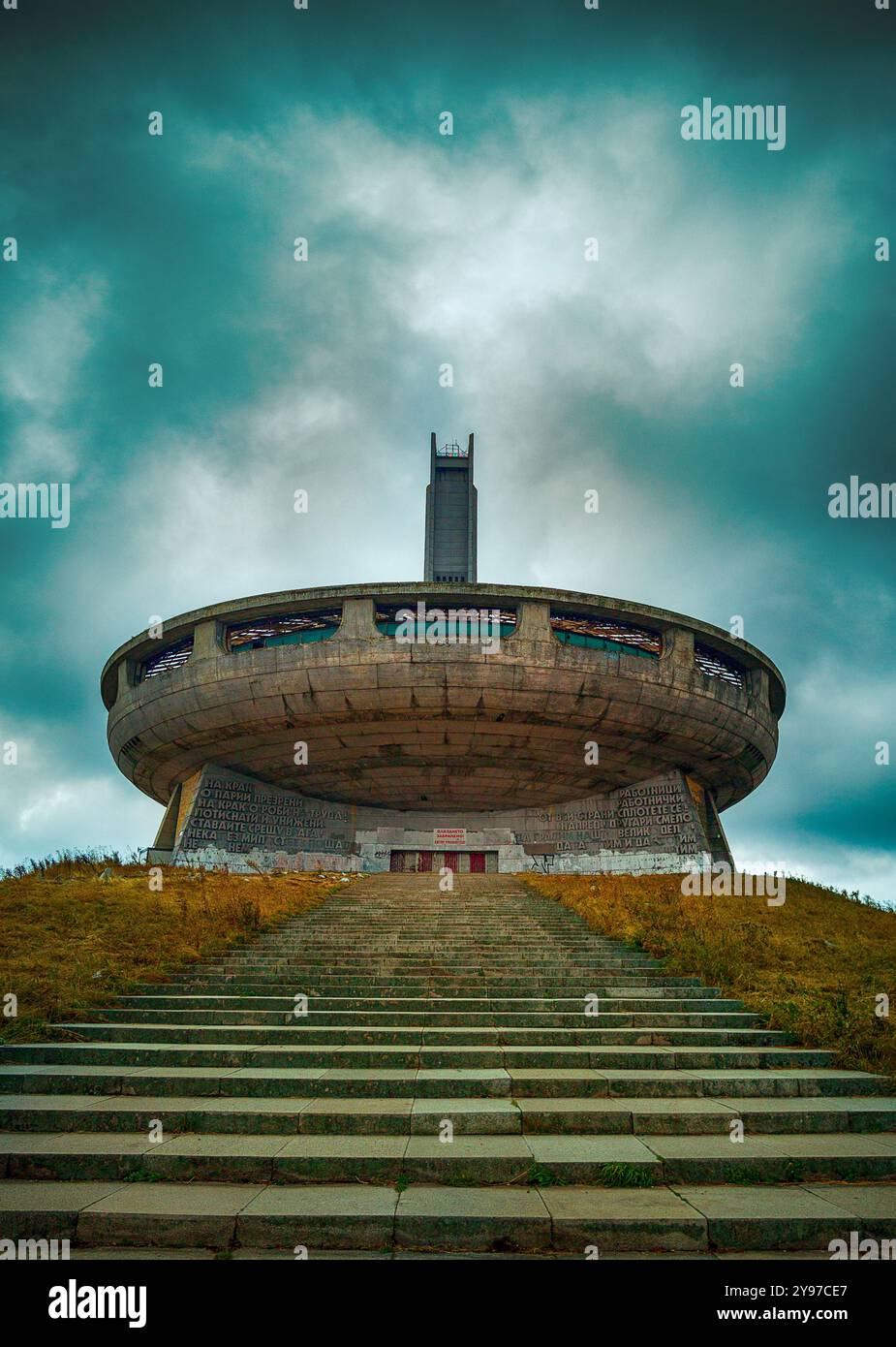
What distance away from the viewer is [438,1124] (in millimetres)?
5301

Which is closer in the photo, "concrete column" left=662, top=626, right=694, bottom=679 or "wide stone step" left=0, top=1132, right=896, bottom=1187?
"wide stone step" left=0, top=1132, right=896, bottom=1187

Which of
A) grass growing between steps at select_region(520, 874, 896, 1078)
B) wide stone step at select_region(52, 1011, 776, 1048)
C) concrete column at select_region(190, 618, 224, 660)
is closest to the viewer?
wide stone step at select_region(52, 1011, 776, 1048)

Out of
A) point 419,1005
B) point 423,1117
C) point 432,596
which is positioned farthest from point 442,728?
point 423,1117

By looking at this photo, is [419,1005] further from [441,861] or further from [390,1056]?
[441,861]

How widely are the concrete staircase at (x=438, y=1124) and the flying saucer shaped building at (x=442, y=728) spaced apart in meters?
14.1

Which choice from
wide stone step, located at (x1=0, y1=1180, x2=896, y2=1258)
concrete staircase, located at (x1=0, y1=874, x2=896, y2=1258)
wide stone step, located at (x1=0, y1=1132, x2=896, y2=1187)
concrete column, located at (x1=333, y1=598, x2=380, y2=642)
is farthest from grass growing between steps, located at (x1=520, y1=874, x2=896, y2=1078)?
concrete column, located at (x1=333, y1=598, x2=380, y2=642)

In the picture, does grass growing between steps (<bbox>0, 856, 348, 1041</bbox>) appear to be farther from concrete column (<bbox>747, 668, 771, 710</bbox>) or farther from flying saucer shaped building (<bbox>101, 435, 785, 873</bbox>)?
concrete column (<bbox>747, 668, 771, 710</bbox>)

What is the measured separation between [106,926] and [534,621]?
15531mm

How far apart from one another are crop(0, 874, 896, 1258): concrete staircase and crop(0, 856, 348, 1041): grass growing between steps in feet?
1.87

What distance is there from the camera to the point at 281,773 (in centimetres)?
2747

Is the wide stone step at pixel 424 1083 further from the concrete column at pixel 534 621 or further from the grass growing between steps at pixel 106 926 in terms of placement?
the concrete column at pixel 534 621

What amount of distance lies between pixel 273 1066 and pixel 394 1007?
1.96 m

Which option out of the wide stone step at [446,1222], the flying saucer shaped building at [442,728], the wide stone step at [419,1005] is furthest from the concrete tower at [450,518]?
the wide stone step at [446,1222]

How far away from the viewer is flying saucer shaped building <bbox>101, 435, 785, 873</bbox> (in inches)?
902
